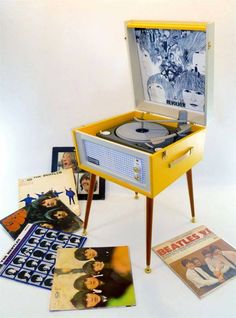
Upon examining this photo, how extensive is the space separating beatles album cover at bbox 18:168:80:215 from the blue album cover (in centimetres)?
59

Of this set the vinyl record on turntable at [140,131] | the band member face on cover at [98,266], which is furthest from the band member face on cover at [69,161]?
the band member face on cover at [98,266]

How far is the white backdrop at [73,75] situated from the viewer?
1353 mm

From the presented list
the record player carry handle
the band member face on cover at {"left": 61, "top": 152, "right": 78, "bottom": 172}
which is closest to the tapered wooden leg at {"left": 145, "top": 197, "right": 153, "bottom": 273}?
the record player carry handle

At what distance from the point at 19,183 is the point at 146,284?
82 cm

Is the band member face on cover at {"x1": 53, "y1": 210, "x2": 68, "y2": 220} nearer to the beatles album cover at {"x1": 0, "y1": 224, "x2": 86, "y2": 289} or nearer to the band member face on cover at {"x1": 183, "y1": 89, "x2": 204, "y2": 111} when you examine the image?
the beatles album cover at {"x1": 0, "y1": 224, "x2": 86, "y2": 289}

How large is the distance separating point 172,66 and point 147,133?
0.26 meters

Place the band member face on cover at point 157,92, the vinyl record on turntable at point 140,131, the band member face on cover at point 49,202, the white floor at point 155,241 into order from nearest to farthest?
the white floor at point 155,241 → the vinyl record on turntable at point 140,131 → the band member face on cover at point 157,92 → the band member face on cover at point 49,202

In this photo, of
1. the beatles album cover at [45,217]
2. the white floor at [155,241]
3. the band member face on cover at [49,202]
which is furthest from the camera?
the band member face on cover at [49,202]

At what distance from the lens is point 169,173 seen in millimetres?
1039

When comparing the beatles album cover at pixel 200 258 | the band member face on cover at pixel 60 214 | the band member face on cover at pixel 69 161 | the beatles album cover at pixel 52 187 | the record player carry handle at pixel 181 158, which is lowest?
the beatles album cover at pixel 200 258

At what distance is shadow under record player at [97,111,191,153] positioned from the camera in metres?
1.05

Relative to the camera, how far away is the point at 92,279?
3.53 feet

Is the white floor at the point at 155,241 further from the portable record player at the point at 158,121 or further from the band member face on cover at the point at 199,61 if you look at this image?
the band member face on cover at the point at 199,61

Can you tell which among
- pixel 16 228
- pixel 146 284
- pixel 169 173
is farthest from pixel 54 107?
pixel 146 284
